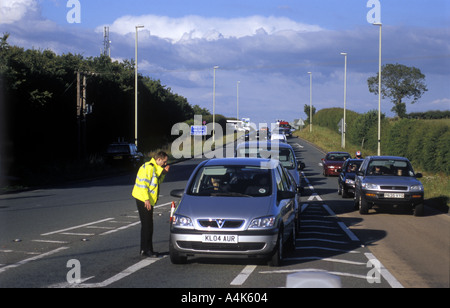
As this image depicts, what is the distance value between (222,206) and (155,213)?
27.7 feet

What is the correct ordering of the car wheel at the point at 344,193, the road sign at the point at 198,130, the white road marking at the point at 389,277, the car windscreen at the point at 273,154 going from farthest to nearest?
the road sign at the point at 198,130, the car wheel at the point at 344,193, the car windscreen at the point at 273,154, the white road marking at the point at 389,277

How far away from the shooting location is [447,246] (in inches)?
468

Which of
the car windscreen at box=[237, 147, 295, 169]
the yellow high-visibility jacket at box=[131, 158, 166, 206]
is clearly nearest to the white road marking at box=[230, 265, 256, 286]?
the yellow high-visibility jacket at box=[131, 158, 166, 206]

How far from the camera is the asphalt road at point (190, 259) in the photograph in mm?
8219

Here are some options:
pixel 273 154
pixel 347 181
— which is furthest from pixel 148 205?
pixel 347 181

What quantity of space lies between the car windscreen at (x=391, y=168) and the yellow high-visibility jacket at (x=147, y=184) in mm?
9870

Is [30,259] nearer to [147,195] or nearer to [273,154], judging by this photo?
[147,195]

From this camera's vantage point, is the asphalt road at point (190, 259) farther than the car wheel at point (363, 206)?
No

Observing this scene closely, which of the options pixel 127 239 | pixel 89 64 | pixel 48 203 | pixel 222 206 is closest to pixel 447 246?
pixel 222 206

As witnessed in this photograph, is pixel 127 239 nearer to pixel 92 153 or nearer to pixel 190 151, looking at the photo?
pixel 92 153

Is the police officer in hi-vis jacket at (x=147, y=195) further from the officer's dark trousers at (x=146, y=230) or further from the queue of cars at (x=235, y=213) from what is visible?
the queue of cars at (x=235, y=213)

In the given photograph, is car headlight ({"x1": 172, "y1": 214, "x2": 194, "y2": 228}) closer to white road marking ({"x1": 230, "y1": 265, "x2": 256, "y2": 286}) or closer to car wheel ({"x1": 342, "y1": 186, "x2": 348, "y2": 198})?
white road marking ({"x1": 230, "y1": 265, "x2": 256, "y2": 286})

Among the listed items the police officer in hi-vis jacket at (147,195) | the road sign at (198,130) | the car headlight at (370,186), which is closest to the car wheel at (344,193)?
the car headlight at (370,186)

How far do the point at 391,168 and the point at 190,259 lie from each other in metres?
10.5
